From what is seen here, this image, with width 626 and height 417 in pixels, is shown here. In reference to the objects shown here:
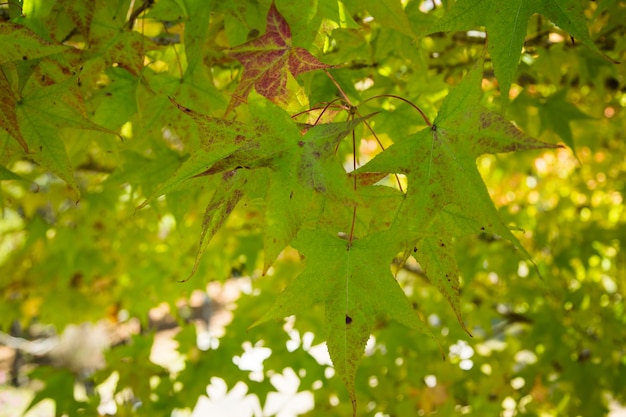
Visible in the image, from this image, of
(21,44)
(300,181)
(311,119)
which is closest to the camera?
(300,181)

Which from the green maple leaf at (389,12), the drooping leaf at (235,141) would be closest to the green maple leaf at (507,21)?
the green maple leaf at (389,12)

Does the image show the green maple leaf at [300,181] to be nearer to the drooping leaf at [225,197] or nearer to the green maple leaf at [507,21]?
the drooping leaf at [225,197]

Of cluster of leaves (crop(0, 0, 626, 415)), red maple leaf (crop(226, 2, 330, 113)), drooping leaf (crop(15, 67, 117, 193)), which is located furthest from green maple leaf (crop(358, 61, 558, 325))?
drooping leaf (crop(15, 67, 117, 193))

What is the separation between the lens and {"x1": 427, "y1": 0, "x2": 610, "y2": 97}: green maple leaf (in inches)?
31.8

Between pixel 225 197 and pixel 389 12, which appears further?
pixel 389 12

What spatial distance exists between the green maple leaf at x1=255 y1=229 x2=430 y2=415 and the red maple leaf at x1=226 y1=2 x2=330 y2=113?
0.27 metres

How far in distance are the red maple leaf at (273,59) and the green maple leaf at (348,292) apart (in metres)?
0.27

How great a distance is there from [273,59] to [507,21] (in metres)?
0.39

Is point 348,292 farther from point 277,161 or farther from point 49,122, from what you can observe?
point 49,122

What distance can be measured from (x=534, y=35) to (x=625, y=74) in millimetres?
277

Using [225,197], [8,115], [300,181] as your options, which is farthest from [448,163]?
[8,115]

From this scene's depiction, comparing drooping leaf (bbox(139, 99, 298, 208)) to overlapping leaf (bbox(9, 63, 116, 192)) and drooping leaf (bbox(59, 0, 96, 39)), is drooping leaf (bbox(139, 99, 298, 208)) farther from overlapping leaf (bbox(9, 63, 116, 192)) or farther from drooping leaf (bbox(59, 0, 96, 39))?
drooping leaf (bbox(59, 0, 96, 39))

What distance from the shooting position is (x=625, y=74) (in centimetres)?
159

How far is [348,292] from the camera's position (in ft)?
2.83
